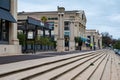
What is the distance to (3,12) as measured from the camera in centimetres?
3584

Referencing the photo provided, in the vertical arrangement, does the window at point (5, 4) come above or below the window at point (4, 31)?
above

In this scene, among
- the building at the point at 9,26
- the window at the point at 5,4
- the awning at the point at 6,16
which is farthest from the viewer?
the building at the point at 9,26

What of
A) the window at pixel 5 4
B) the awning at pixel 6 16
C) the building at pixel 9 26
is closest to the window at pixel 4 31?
the building at pixel 9 26

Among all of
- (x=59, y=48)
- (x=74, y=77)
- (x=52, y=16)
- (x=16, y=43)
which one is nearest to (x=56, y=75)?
(x=74, y=77)

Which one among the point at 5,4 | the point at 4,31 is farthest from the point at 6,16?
the point at 4,31

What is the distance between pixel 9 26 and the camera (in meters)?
39.1

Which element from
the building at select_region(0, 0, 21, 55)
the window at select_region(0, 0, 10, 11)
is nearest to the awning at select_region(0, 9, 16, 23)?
the building at select_region(0, 0, 21, 55)

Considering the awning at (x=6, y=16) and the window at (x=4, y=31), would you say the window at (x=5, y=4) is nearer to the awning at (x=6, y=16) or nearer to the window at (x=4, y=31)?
the awning at (x=6, y=16)

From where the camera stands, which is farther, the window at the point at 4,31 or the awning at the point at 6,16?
the window at the point at 4,31

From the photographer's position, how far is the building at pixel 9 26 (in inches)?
1426

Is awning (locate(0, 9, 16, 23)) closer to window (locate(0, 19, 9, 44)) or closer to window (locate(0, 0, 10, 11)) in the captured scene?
window (locate(0, 0, 10, 11))

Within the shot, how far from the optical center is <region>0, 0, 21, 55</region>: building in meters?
36.2

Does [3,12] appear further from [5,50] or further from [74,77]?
[74,77]

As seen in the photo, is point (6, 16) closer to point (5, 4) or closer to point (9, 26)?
point (5, 4)
